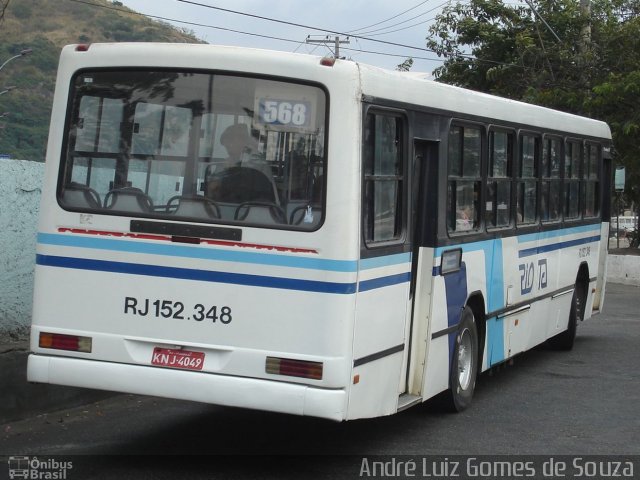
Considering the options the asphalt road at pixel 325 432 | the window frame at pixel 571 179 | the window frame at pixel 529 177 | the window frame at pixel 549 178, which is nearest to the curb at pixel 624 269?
the window frame at pixel 571 179

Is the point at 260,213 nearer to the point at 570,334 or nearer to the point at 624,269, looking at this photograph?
the point at 570,334

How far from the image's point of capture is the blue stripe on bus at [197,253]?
673 centimetres

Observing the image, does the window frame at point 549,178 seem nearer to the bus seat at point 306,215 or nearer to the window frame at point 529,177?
the window frame at point 529,177

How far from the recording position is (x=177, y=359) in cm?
695

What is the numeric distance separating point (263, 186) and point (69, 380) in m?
1.81

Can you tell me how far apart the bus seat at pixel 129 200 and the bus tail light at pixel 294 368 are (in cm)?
132

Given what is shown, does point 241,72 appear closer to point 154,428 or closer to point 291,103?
point 291,103

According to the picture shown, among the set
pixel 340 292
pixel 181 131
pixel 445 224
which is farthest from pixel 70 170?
pixel 445 224

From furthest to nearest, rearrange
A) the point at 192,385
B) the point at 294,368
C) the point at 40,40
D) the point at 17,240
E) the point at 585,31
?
the point at 40,40 → the point at 585,31 → the point at 17,240 → the point at 192,385 → the point at 294,368

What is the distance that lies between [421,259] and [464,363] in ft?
5.41

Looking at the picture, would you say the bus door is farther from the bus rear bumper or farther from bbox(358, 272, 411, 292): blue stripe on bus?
the bus rear bumper

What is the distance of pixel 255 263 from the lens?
684 cm

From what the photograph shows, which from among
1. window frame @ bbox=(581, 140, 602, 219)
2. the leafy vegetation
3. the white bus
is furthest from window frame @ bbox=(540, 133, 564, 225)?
the leafy vegetation

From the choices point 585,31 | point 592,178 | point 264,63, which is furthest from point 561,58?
point 264,63
